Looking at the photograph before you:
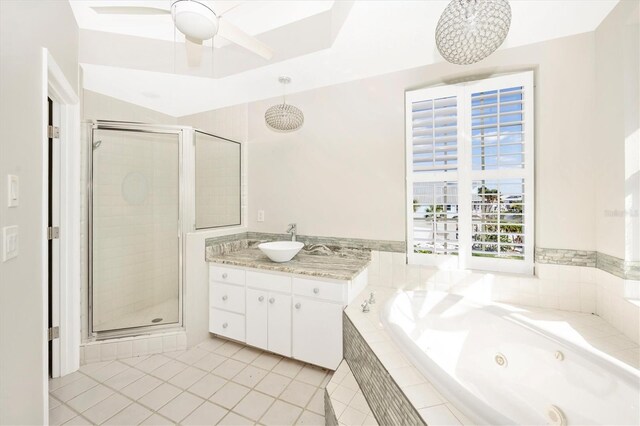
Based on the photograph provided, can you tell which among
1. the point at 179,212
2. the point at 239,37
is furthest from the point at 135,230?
the point at 239,37

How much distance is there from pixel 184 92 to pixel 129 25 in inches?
26.3

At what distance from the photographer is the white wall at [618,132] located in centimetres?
147

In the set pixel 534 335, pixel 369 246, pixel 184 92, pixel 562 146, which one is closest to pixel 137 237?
pixel 184 92

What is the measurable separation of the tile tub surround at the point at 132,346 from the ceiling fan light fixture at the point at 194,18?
2219 mm

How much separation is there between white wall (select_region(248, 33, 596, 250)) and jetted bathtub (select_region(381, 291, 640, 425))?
0.68 meters

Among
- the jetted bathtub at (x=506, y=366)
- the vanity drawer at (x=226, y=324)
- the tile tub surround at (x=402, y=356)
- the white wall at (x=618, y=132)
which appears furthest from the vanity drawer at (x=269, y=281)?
the white wall at (x=618, y=132)

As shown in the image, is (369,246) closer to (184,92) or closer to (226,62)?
(226,62)

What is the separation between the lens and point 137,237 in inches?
107

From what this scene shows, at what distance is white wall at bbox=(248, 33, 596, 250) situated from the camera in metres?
1.80

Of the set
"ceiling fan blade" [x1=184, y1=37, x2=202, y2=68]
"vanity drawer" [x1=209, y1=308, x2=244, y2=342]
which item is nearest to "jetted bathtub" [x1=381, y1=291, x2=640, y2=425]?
"vanity drawer" [x1=209, y1=308, x2=244, y2=342]

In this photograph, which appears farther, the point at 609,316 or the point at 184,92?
the point at 184,92

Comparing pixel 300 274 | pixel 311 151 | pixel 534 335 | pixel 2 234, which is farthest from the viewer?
pixel 311 151

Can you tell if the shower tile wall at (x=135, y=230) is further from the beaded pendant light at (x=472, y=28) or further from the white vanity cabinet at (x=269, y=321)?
the beaded pendant light at (x=472, y=28)

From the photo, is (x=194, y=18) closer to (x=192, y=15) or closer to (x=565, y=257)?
(x=192, y=15)
